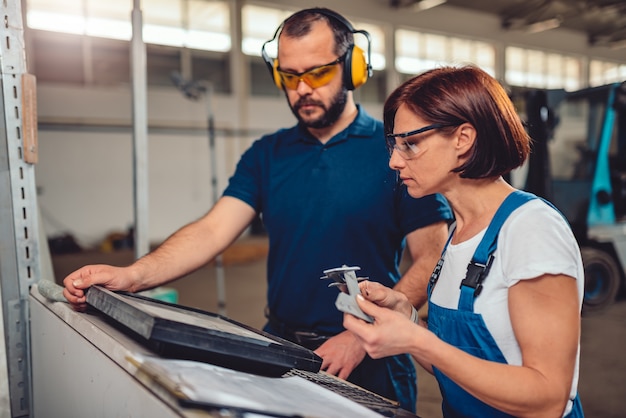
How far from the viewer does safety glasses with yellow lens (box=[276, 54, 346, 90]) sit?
1551mm

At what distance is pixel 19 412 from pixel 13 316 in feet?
0.87

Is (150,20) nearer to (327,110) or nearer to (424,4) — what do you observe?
(424,4)

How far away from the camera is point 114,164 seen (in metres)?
9.41

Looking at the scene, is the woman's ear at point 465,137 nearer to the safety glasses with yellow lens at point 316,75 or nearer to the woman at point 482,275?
the woman at point 482,275

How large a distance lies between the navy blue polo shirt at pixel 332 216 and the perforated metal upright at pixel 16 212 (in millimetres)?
693

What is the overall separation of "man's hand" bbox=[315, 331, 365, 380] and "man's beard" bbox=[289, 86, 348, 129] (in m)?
0.64

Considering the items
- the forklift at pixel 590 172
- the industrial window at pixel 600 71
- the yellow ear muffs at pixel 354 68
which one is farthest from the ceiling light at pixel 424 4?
the yellow ear muffs at pixel 354 68

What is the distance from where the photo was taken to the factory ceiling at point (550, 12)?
11.7m

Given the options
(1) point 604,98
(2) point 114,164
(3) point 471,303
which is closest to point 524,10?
(1) point 604,98

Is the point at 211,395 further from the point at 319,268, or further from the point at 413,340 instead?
the point at 319,268

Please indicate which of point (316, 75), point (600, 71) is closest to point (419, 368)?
point (316, 75)

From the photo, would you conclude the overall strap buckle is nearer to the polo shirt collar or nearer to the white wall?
the polo shirt collar

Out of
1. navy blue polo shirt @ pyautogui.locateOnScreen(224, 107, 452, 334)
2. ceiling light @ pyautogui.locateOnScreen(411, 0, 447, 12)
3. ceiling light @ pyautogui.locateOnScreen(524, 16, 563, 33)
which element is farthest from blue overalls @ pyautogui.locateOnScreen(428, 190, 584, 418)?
ceiling light @ pyautogui.locateOnScreen(524, 16, 563, 33)

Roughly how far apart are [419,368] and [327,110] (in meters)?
3.36
